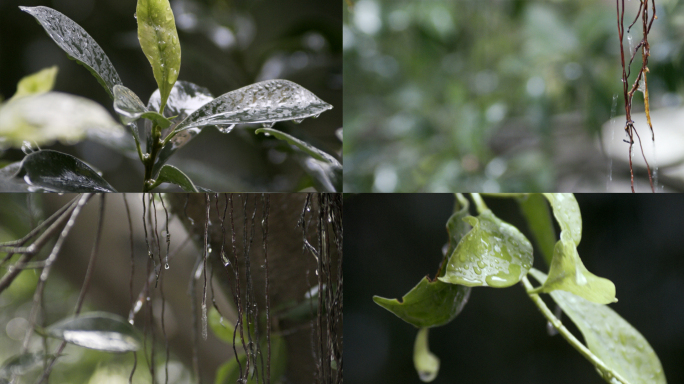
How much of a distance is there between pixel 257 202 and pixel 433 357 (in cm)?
16

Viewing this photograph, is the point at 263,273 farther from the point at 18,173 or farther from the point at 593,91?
the point at 593,91

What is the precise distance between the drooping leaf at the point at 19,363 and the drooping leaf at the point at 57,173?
92 millimetres

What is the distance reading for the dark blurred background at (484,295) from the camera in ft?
0.93

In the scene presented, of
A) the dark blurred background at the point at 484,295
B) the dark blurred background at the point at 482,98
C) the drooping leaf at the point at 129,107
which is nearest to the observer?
the drooping leaf at the point at 129,107

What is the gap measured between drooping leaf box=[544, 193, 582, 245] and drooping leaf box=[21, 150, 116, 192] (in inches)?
9.7

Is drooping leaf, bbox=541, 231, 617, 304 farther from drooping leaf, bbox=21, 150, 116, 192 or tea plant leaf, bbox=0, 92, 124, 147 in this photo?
tea plant leaf, bbox=0, 92, 124, 147

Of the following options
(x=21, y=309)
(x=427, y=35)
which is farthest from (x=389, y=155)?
(x=21, y=309)

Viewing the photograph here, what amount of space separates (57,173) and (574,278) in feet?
0.84

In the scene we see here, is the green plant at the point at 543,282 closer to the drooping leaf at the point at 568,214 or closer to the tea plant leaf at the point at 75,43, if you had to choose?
the drooping leaf at the point at 568,214

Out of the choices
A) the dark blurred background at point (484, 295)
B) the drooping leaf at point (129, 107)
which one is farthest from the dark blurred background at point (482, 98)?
the drooping leaf at point (129, 107)

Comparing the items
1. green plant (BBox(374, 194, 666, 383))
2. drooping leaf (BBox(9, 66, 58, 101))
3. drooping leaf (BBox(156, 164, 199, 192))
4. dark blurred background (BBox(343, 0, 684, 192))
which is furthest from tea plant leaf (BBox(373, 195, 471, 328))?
dark blurred background (BBox(343, 0, 684, 192))

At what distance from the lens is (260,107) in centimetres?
23

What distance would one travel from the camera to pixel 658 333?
288mm

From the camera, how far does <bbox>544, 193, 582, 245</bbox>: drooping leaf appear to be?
23cm
